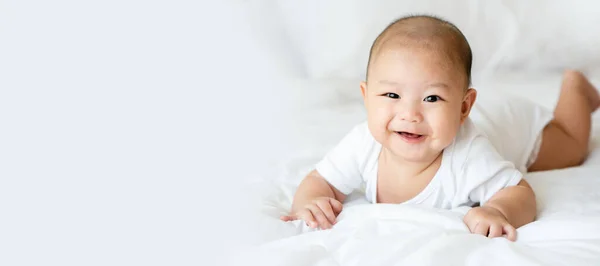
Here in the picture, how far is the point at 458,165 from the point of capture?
4.05 ft

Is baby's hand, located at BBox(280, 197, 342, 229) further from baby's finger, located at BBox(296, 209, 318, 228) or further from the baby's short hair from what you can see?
the baby's short hair

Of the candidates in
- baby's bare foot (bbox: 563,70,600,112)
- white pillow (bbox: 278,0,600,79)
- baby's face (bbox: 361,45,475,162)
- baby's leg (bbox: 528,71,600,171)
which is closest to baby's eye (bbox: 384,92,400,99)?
baby's face (bbox: 361,45,475,162)

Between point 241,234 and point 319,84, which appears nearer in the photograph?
point 241,234

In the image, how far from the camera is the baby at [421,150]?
1.14 metres

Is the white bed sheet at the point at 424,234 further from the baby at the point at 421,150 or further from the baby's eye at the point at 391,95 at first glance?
the baby's eye at the point at 391,95

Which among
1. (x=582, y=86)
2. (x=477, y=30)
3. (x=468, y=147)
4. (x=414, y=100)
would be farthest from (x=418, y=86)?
(x=477, y=30)

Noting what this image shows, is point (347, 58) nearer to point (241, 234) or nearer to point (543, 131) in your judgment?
point (543, 131)

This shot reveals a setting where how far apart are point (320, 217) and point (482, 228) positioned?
25 cm

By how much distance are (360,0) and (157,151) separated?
2.65 feet

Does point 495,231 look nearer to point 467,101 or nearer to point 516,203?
point 516,203

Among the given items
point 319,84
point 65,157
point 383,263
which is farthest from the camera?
point 319,84

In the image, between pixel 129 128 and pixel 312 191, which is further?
pixel 129 128

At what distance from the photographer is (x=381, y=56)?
3.83 feet

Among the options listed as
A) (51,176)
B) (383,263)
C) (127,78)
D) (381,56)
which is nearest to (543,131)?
(381,56)
